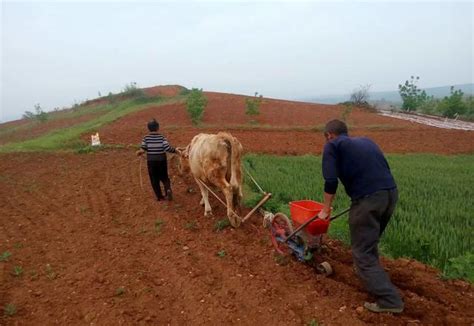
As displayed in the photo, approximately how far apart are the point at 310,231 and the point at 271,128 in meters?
14.9

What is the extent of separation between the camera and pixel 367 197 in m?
3.91

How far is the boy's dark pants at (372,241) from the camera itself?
3824 millimetres

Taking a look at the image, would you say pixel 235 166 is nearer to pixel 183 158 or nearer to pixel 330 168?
pixel 183 158

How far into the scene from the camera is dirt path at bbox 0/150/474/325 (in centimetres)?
403

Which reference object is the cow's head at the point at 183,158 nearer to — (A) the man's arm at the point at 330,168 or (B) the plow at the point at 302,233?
(B) the plow at the point at 302,233

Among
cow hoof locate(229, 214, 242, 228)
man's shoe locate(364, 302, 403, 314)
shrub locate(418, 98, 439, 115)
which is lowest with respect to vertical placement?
man's shoe locate(364, 302, 403, 314)

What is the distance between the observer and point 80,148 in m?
15.0

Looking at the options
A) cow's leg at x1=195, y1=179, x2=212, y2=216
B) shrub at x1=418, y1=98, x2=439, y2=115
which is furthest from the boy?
shrub at x1=418, y1=98, x2=439, y2=115

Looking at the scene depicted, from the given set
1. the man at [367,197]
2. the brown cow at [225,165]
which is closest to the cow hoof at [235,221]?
the brown cow at [225,165]

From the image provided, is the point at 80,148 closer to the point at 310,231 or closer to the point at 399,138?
the point at 310,231

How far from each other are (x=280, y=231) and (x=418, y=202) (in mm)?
3539

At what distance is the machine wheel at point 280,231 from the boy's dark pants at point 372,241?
1163 millimetres

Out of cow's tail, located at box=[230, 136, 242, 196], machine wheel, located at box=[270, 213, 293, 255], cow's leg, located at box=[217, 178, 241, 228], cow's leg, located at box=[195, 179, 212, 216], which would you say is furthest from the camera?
cow's leg, located at box=[195, 179, 212, 216]

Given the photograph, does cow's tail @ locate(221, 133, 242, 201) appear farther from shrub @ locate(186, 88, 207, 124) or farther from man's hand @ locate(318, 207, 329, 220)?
shrub @ locate(186, 88, 207, 124)
